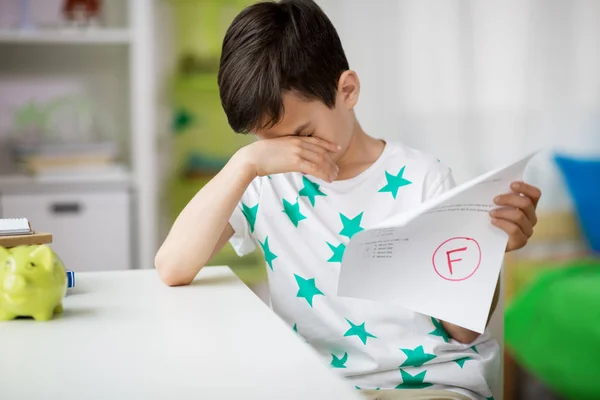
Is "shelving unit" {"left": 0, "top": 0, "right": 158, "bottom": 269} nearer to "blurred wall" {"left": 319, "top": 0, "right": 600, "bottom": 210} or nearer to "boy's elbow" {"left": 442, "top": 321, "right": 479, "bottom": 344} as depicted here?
"blurred wall" {"left": 319, "top": 0, "right": 600, "bottom": 210}

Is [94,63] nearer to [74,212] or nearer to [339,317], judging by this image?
[74,212]

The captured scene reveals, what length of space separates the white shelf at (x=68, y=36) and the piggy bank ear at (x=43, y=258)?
1.75m

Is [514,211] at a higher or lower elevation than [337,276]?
higher

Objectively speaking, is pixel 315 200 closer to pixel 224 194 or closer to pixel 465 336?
pixel 224 194

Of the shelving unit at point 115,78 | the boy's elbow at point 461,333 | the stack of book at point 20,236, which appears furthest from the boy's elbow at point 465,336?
the shelving unit at point 115,78

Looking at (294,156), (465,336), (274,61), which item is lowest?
(465,336)

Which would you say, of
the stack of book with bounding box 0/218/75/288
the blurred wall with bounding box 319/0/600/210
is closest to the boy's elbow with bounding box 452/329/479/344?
the stack of book with bounding box 0/218/75/288

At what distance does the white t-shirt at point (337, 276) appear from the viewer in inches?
42.8


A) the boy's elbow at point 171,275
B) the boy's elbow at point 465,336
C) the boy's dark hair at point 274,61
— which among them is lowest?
the boy's elbow at point 465,336

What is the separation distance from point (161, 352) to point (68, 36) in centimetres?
196

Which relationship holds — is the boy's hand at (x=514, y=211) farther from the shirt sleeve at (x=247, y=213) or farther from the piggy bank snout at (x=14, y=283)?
the piggy bank snout at (x=14, y=283)

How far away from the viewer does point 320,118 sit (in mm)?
1141

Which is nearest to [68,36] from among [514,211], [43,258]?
[43,258]

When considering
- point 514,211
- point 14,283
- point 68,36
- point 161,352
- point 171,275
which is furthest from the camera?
point 68,36
